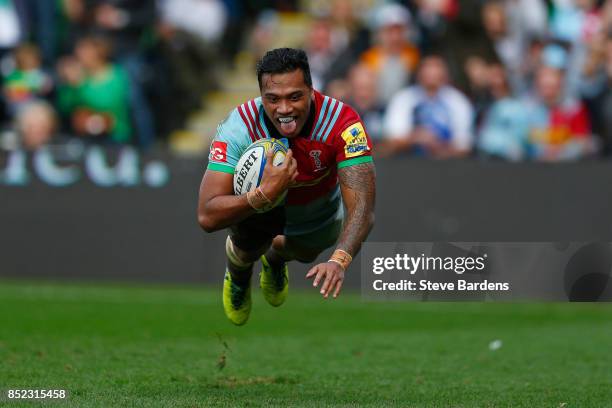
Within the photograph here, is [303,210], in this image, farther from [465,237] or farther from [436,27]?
[436,27]

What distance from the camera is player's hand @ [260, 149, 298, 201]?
8516mm

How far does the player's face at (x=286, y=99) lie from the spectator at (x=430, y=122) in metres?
8.67

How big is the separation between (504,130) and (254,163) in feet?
31.4

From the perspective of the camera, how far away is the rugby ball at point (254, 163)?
28.6 ft

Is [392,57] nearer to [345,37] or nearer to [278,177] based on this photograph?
[345,37]

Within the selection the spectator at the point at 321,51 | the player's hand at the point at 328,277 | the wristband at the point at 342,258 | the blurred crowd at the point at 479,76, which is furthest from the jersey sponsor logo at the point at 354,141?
the spectator at the point at 321,51

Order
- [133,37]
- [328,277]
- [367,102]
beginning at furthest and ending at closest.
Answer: [133,37]
[367,102]
[328,277]

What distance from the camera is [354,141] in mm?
9070

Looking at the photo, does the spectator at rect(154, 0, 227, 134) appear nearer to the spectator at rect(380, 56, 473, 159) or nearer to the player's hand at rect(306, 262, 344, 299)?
the spectator at rect(380, 56, 473, 159)

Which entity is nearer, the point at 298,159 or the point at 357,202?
the point at 357,202

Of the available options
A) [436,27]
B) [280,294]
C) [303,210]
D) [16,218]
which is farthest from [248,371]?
[436,27]

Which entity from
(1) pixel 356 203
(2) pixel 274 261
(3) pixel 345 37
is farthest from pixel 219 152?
(3) pixel 345 37

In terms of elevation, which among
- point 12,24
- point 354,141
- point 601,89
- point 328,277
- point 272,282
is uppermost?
point 12,24

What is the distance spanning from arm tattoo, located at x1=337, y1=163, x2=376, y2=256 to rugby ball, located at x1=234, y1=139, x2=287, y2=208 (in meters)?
0.51
